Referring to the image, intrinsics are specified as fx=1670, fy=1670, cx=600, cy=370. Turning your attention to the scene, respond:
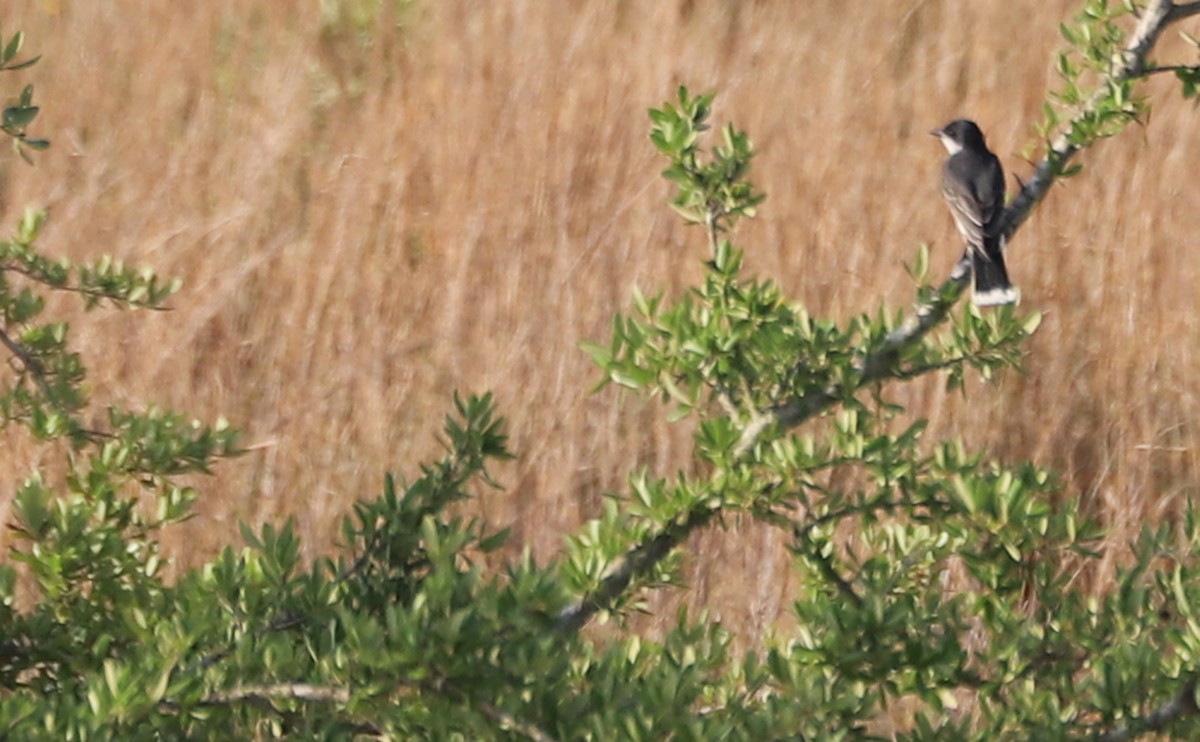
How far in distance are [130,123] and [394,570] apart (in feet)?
11.8

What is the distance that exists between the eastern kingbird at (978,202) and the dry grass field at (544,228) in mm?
487

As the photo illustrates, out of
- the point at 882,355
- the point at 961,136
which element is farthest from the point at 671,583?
the point at 961,136

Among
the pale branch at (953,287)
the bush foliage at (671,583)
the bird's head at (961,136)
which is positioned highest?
the bird's head at (961,136)

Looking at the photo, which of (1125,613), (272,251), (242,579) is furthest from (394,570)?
(272,251)

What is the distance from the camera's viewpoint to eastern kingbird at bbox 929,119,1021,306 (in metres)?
2.69

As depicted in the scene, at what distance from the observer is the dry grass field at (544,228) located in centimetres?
387

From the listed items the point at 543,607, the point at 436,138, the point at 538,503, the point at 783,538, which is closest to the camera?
the point at 543,607

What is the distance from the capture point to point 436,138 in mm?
4590

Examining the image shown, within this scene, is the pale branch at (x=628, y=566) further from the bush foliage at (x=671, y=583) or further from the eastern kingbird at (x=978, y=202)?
the eastern kingbird at (x=978, y=202)

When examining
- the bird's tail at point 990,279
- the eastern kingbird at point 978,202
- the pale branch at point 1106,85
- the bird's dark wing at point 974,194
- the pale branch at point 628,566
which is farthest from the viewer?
the bird's dark wing at point 974,194

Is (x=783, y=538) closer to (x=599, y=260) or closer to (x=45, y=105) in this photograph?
(x=599, y=260)

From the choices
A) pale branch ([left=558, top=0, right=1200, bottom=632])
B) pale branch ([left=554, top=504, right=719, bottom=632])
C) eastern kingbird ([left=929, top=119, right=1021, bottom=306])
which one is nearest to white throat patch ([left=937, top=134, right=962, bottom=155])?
eastern kingbird ([left=929, top=119, right=1021, bottom=306])

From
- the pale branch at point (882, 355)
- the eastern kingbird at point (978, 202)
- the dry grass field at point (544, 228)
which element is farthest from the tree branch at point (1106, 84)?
the dry grass field at point (544, 228)

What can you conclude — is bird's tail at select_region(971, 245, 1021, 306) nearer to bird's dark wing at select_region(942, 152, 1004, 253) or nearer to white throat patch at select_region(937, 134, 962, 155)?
bird's dark wing at select_region(942, 152, 1004, 253)
